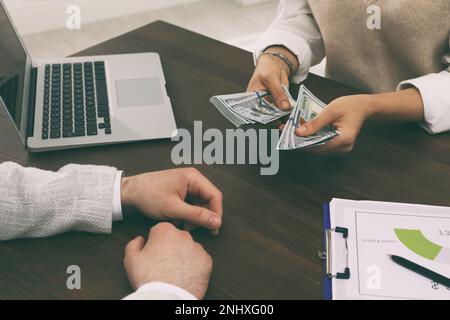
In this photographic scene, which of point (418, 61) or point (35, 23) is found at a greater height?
point (418, 61)

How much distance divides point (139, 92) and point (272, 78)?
292 millimetres

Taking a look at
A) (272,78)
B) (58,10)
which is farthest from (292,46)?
(58,10)

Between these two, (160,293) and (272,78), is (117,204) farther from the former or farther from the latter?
(272,78)

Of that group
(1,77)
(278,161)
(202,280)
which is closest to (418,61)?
(278,161)

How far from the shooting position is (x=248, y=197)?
0.81 meters

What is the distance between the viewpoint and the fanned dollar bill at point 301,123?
2.71 feet

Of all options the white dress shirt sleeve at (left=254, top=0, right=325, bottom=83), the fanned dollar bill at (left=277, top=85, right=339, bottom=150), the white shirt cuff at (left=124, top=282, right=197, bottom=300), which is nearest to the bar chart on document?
the fanned dollar bill at (left=277, top=85, right=339, bottom=150)

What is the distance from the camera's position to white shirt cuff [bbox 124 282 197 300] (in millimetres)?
627

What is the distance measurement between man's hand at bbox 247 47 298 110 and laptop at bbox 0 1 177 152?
21 cm

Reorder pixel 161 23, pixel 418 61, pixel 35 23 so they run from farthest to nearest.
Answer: pixel 35 23 → pixel 161 23 → pixel 418 61

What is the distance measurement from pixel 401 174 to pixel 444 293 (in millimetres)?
252
